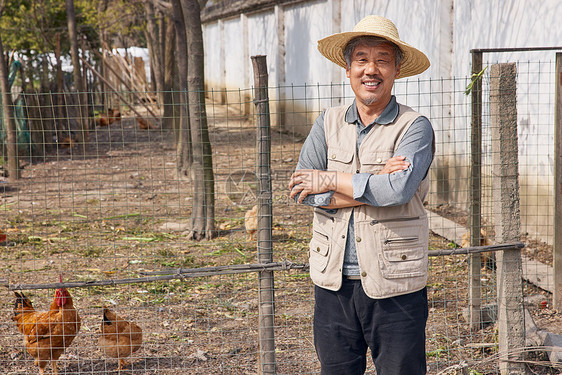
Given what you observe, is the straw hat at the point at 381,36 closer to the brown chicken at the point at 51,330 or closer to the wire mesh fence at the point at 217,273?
the wire mesh fence at the point at 217,273

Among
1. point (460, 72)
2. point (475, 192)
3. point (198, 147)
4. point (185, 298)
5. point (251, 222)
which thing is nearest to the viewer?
point (475, 192)

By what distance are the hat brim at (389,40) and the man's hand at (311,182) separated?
23.3 inches

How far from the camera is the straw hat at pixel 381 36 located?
2.54 metres

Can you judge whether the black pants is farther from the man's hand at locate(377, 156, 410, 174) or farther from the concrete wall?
the concrete wall

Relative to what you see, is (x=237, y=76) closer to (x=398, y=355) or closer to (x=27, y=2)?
(x=27, y=2)

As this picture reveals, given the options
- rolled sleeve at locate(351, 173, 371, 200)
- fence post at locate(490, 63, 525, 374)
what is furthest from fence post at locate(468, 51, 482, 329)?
rolled sleeve at locate(351, 173, 371, 200)

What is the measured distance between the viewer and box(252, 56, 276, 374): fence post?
358 cm

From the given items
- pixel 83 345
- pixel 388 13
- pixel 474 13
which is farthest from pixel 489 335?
pixel 388 13

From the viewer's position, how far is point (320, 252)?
265cm

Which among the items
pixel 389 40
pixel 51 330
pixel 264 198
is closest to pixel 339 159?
pixel 389 40

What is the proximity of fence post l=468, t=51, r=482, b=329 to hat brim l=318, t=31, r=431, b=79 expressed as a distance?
1592 mm

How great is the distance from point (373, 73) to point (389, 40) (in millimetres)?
160

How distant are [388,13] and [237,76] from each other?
11436 millimetres

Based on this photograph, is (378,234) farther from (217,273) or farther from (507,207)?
(507,207)
